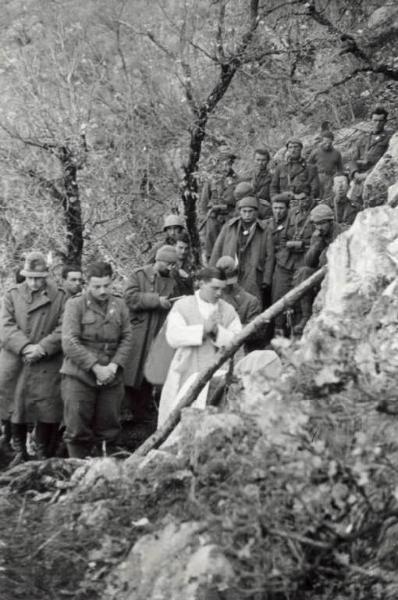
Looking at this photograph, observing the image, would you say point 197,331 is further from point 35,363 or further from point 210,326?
point 35,363

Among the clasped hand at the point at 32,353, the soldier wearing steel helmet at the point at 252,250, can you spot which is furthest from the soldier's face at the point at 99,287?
the soldier wearing steel helmet at the point at 252,250

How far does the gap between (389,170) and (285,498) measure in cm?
754

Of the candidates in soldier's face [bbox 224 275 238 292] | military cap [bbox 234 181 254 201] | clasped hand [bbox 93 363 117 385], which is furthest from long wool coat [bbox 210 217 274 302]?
clasped hand [bbox 93 363 117 385]

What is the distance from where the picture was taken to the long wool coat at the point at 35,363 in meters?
9.20

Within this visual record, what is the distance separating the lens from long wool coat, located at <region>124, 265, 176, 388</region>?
991 cm

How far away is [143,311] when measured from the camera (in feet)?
32.8

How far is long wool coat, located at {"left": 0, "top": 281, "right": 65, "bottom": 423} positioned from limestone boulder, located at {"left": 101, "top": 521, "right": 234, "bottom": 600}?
479 cm

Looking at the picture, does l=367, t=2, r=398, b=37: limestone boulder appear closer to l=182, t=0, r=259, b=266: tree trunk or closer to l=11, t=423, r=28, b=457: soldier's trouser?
l=182, t=0, r=259, b=266: tree trunk

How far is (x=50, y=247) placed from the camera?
1367 cm

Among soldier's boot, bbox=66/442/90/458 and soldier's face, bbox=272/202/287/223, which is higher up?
soldier's face, bbox=272/202/287/223

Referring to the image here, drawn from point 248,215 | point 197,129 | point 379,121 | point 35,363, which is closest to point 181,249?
point 248,215

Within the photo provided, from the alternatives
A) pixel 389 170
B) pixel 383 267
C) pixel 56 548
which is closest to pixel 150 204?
pixel 389 170

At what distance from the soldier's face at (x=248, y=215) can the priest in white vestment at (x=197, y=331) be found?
3011mm

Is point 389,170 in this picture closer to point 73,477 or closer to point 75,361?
point 75,361
